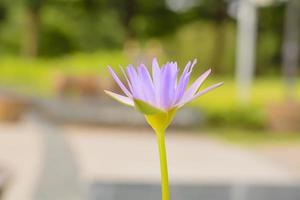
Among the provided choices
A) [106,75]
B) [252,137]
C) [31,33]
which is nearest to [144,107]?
[252,137]

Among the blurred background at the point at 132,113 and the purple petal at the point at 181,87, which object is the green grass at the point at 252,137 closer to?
the blurred background at the point at 132,113

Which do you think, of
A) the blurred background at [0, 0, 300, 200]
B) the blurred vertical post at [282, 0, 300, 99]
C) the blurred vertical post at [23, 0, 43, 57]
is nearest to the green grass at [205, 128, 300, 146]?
the blurred background at [0, 0, 300, 200]

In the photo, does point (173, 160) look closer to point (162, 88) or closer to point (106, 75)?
point (162, 88)

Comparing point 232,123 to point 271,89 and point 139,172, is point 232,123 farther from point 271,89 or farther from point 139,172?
point 271,89

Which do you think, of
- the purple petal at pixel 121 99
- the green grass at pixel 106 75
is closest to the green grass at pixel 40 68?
the green grass at pixel 106 75

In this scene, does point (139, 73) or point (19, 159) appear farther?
point (19, 159)

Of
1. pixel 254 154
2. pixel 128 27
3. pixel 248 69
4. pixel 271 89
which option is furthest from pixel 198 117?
pixel 128 27
